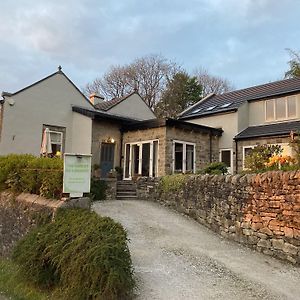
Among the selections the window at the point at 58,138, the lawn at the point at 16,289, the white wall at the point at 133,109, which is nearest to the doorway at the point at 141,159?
the window at the point at 58,138

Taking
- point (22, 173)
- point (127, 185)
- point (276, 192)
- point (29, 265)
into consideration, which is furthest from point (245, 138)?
point (29, 265)

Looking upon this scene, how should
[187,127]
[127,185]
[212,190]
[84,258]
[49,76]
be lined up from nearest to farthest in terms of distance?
[84,258], [212,190], [127,185], [187,127], [49,76]

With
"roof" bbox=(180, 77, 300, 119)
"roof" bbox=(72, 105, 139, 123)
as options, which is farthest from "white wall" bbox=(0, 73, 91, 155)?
"roof" bbox=(180, 77, 300, 119)

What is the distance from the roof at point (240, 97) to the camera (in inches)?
779

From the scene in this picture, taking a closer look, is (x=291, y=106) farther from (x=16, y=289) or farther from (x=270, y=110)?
(x=16, y=289)

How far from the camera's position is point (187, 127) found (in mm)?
17547

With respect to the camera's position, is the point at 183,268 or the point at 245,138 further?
the point at 245,138

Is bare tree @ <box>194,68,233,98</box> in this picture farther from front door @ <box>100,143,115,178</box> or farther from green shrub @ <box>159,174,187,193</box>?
green shrub @ <box>159,174,187,193</box>

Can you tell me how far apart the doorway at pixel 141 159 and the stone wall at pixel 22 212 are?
824 cm

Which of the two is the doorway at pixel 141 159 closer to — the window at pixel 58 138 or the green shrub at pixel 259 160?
the window at pixel 58 138

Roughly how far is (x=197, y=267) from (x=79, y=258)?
8.46ft

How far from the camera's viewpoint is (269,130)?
1809 centimetres

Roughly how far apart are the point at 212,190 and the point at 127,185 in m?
5.73

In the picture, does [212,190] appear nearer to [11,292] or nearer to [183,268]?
[183,268]
